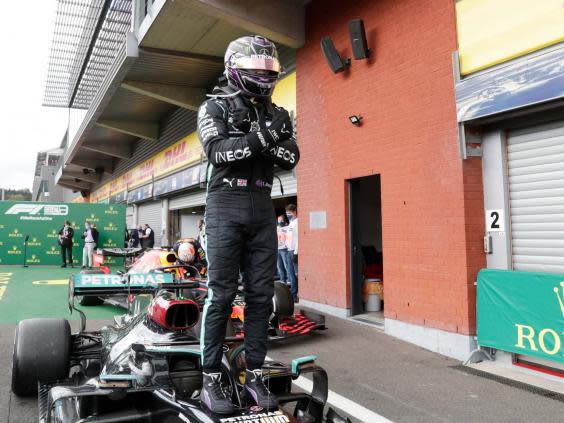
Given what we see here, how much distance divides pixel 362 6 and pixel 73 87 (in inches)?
896

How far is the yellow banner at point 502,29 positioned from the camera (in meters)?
4.52

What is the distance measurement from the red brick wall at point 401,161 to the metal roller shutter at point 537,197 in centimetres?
39

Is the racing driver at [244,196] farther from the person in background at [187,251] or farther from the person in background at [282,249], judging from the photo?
the person in background at [282,249]

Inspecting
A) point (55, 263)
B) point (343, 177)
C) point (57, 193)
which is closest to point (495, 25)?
point (343, 177)

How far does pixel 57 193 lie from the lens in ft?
211

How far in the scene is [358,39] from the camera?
687 centimetres

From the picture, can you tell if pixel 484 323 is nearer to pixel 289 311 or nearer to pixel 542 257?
pixel 542 257

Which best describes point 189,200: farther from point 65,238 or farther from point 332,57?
point 332,57

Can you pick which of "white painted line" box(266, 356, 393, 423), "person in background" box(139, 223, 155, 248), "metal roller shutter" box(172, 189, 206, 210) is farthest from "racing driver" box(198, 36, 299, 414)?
"person in background" box(139, 223, 155, 248)

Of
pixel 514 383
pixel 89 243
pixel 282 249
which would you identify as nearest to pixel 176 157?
pixel 89 243

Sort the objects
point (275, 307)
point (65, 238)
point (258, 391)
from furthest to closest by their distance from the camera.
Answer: point (65, 238)
point (275, 307)
point (258, 391)

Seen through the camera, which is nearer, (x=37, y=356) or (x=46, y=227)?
(x=37, y=356)

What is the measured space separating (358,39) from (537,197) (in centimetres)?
339

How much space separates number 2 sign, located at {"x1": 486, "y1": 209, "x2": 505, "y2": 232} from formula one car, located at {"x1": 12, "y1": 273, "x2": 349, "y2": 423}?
10.9 feet
